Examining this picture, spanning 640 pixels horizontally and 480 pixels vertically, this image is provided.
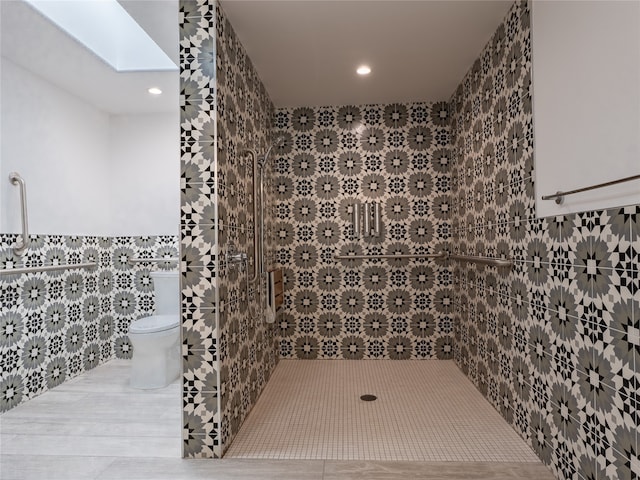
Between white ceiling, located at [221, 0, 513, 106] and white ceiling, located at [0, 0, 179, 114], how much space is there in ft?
1.33

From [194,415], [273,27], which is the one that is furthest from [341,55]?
[194,415]

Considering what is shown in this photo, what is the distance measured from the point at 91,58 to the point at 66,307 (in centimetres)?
184

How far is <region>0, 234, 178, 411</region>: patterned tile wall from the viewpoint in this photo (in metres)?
2.62

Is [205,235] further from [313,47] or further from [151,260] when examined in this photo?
[151,260]

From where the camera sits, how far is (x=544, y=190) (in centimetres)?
181

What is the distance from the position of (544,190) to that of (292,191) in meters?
2.23

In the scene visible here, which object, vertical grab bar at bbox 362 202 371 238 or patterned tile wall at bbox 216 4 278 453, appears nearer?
patterned tile wall at bbox 216 4 278 453

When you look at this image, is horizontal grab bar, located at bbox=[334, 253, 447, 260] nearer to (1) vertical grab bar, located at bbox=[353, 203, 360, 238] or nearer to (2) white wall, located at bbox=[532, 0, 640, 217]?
(1) vertical grab bar, located at bbox=[353, 203, 360, 238]

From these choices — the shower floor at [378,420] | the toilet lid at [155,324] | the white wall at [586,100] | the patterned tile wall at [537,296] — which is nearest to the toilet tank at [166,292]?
the toilet lid at [155,324]

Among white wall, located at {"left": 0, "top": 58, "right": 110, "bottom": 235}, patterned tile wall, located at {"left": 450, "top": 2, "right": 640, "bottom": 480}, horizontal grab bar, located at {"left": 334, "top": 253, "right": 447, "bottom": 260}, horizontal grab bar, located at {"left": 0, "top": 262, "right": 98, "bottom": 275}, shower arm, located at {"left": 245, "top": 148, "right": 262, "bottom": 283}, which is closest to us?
patterned tile wall, located at {"left": 450, "top": 2, "right": 640, "bottom": 480}

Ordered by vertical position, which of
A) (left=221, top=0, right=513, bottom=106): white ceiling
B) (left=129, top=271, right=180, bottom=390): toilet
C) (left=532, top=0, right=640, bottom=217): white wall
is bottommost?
(left=129, top=271, right=180, bottom=390): toilet

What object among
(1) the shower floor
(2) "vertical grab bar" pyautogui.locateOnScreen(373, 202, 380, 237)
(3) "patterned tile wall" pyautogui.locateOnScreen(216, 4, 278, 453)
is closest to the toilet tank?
(3) "patterned tile wall" pyautogui.locateOnScreen(216, 4, 278, 453)

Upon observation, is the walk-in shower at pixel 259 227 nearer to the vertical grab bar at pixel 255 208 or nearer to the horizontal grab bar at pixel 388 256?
the vertical grab bar at pixel 255 208

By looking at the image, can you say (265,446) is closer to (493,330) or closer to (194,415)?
(194,415)
